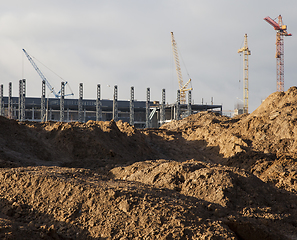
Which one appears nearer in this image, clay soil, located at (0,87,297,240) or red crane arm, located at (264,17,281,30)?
clay soil, located at (0,87,297,240)

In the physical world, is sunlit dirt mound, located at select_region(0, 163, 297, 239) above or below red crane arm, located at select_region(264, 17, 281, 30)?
below

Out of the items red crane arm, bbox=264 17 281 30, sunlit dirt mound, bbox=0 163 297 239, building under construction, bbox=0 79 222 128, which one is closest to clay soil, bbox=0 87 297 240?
sunlit dirt mound, bbox=0 163 297 239

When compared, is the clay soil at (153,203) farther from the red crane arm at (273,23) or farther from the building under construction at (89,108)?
the red crane arm at (273,23)

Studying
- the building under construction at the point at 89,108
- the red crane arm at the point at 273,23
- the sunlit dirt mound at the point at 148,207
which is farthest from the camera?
the red crane arm at the point at 273,23

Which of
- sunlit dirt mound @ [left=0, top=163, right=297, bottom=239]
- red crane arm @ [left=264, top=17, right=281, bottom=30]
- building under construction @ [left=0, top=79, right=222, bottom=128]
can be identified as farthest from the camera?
red crane arm @ [left=264, top=17, right=281, bottom=30]

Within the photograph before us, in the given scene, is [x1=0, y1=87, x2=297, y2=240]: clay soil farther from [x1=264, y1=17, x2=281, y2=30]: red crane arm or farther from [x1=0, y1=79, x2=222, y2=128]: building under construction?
[x1=264, y1=17, x2=281, y2=30]: red crane arm

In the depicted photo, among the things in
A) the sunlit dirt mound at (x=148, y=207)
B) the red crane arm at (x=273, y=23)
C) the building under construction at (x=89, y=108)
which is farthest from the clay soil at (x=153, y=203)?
the red crane arm at (x=273, y=23)

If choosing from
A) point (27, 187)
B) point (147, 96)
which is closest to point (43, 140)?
point (27, 187)

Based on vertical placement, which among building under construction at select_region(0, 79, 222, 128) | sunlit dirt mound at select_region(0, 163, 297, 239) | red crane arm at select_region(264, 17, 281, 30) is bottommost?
sunlit dirt mound at select_region(0, 163, 297, 239)

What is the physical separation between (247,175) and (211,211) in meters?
2.96

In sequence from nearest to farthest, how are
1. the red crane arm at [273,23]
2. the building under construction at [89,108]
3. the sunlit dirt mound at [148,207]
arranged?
the sunlit dirt mound at [148,207] → the building under construction at [89,108] → the red crane arm at [273,23]

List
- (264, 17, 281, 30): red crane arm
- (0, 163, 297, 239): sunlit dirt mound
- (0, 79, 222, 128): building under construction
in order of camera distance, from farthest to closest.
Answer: (264, 17, 281, 30): red crane arm → (0, 79, 222, 128): building under construction → (0, 163, 297, 239): sunlit dirt mound

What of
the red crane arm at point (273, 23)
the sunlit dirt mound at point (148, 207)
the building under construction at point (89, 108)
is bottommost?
the sunlit dirt mound at point (148, 207)

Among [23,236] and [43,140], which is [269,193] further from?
[43,140]
